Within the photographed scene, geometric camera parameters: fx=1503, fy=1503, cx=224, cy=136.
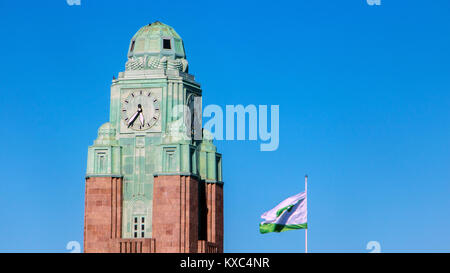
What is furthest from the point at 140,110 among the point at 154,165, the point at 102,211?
the point at 102,211

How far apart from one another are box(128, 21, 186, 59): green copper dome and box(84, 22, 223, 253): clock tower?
105 millimetres

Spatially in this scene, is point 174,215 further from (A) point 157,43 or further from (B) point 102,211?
(A) point 157,43

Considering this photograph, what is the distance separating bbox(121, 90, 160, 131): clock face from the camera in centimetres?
15575

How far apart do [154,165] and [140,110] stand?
6041 millimetres

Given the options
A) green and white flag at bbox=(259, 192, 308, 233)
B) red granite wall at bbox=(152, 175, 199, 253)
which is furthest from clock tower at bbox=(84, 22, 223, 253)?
green and white flag at bbox=(259, 192, 308, 233)

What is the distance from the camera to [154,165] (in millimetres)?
154625

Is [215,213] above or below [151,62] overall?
below

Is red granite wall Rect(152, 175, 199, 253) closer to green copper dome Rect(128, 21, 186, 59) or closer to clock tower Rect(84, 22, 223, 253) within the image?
clock tower Rect(84, 22, 223, 253)
